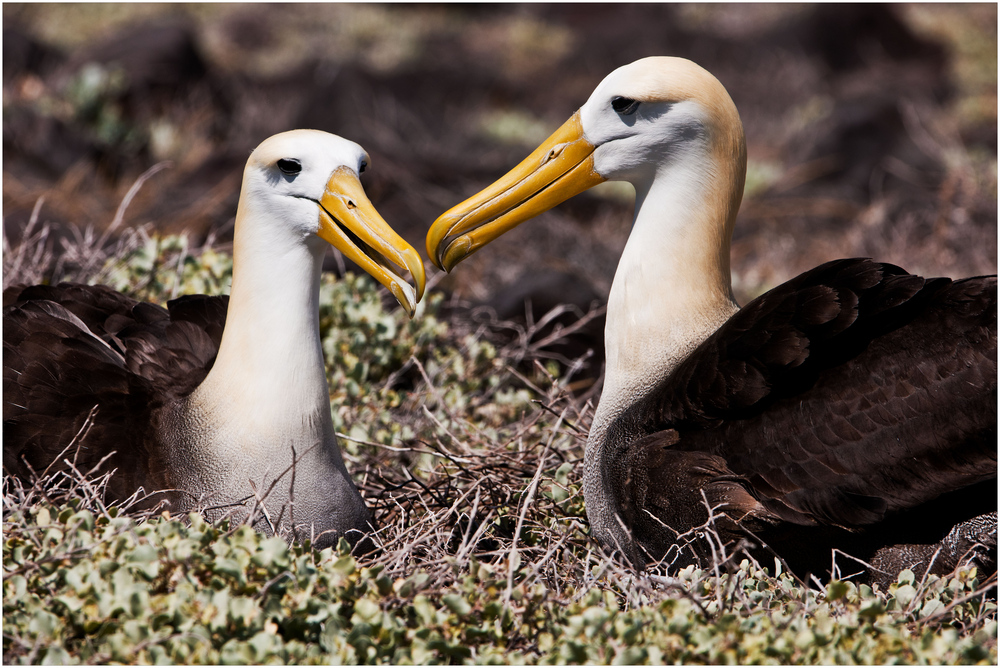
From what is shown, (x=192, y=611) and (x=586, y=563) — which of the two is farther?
(x=586, y=563)

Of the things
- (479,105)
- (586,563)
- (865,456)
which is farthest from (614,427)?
(479,105)

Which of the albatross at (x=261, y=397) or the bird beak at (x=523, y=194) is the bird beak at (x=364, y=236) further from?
the bird beak at (x=523, y=194)

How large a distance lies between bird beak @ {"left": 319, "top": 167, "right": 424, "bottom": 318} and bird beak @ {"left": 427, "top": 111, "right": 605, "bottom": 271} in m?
0.30

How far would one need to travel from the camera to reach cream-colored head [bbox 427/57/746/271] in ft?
11.0

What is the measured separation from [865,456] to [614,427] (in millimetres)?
815

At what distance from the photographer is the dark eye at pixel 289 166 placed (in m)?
3.21

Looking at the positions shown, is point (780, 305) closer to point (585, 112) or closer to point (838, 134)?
point (585, 112)

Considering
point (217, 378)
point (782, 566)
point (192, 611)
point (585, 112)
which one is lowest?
point (782, 566)

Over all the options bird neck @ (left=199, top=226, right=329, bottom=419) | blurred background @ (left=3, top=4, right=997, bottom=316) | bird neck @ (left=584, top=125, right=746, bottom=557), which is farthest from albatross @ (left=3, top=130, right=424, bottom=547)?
blurred background @ (left=3, top=4, right=997, bottom=316)

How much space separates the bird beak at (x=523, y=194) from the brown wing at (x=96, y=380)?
103cm

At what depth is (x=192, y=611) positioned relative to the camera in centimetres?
251

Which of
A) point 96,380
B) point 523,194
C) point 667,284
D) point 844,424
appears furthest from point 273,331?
point 844,424

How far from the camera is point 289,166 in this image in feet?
10.6

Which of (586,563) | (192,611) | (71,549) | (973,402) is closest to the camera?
(192,611)
